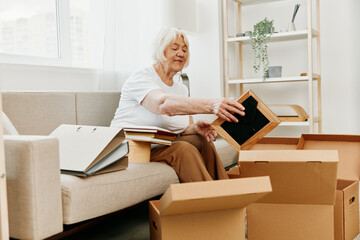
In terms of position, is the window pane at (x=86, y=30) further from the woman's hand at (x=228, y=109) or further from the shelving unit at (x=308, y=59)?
the woman's hand at (x=228, y=109)

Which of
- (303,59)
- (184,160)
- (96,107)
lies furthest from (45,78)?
(303,59)

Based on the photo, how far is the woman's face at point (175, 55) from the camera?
2223mm

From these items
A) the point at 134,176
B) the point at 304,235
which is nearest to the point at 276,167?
the point at 304,235

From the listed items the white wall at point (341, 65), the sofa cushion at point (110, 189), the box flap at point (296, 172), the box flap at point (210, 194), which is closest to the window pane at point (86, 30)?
the sofa cushion at point (110, 189)

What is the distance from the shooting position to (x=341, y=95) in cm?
348

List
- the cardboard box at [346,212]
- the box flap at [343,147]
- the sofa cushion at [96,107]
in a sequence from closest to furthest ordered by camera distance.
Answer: the cardboard box at [346,212]
the box flap at [343,147]
the sofa cushion at [96,107]

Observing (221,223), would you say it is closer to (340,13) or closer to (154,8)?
(154,8)

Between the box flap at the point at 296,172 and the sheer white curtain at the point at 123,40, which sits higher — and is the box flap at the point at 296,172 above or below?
below

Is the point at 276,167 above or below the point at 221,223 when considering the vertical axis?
above

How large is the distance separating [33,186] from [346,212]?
123 cm

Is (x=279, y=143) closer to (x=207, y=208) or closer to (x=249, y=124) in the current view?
(x=249, y=124)

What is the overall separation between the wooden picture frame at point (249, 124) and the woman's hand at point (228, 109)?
3cm

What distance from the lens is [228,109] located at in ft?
5.59

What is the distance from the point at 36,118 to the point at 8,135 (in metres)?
0.52
